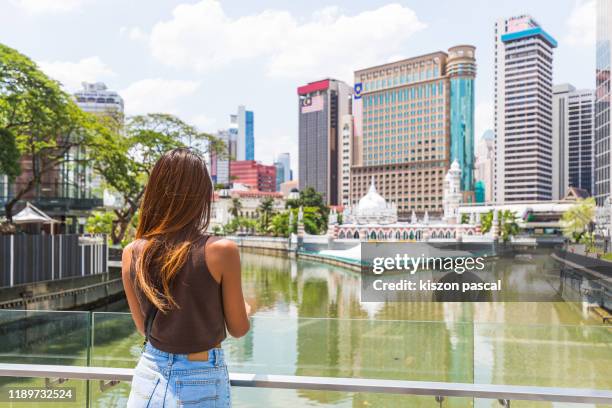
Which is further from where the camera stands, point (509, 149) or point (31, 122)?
point (509, 149)

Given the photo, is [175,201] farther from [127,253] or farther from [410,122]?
[410,122]

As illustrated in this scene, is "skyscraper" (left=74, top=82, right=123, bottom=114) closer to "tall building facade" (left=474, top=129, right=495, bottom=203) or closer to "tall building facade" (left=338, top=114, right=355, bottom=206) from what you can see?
"tall building facade" (left=338, top=114, right=355, bottom=206)

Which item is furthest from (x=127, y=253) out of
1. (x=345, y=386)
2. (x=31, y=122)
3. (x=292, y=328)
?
(x=31, y=122)

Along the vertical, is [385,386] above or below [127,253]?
below

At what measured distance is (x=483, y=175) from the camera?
129250mm

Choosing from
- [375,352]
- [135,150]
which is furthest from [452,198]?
[375,352]

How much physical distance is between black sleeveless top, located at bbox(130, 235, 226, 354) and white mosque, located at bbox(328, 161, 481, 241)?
5496 centimetres

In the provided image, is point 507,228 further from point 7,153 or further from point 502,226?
point 7,153

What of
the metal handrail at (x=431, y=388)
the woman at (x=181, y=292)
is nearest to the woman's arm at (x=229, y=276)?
the woman at (x=181, y=292)

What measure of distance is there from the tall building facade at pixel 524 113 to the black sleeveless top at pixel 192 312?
9848 cm

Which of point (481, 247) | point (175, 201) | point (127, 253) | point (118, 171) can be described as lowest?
point (481, 247)

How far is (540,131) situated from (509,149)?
594 cm

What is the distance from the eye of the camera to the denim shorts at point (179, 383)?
5.53 feet

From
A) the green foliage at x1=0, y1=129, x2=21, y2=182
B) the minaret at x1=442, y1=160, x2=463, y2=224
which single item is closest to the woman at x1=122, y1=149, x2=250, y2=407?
the green foliage at x1=0, y1=129, x2=21, y2=182
